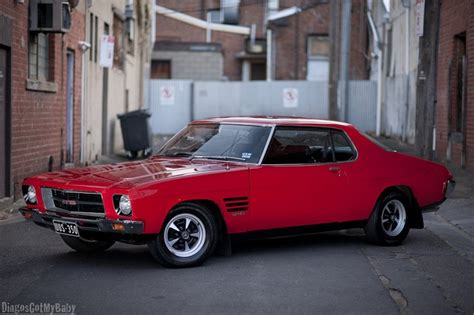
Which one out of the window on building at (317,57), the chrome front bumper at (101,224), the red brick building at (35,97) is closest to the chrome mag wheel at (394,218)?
the chrome front bumper at (101,224)

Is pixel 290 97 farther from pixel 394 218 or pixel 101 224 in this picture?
pixel 101 224

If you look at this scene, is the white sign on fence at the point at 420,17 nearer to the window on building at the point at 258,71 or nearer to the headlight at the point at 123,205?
the headlight at the point at 123,205

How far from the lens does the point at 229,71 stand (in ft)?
146

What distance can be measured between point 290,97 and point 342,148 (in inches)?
1020

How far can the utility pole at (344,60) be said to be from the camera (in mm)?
24484

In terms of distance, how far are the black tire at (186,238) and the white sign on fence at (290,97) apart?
27.2 metres

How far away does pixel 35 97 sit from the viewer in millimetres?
14016

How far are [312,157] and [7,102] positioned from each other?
5.35 m

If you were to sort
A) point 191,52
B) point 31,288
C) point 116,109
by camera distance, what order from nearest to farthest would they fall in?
point 31,288 < point 116,109 < point 191,52

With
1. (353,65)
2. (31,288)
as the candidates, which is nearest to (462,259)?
(31,288)

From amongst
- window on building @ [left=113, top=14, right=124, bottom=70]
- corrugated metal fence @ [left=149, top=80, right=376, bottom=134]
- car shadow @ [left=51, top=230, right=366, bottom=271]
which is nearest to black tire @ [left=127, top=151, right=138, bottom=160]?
window on building @ [left=113, top=14, right=124, bottom=70]

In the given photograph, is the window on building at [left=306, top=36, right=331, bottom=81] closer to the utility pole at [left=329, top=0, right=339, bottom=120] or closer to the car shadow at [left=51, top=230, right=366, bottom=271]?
the utility pole at [left=329, top=0, right=339, bottom=120]

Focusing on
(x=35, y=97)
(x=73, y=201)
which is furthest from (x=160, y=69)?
(x=73, y=201)

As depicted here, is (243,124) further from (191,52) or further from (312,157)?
(191,52)
